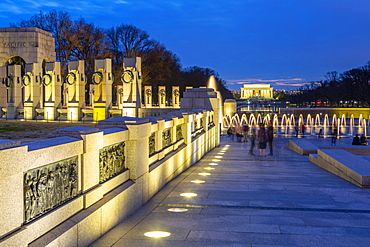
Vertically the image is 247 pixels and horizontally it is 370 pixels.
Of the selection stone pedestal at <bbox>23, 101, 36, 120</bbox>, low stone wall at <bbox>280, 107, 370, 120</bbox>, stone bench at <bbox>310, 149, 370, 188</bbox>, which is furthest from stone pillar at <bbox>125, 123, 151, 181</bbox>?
low stone wall at <bbox>280, 107, 370, 120</bbox>

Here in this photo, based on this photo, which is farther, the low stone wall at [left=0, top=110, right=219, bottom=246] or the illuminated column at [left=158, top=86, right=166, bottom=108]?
the illuminated column at [left=158, top=86, right=166, bottom=108]

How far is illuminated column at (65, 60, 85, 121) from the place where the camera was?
37281 mm

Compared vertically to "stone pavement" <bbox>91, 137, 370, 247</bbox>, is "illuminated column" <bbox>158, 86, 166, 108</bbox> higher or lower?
higher

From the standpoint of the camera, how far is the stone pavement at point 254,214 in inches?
240

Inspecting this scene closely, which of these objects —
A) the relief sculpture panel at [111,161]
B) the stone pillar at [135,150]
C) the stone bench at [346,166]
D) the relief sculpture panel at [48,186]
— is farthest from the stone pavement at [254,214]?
the relief sculpture panel at [48,186]

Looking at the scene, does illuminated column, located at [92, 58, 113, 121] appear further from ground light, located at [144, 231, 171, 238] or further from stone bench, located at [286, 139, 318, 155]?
ground light, located at [144, 231, 171, 238]

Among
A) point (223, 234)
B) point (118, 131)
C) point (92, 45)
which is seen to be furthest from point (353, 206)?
point (92, 45)

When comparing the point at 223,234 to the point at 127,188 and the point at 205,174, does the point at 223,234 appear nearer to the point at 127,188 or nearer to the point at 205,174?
the point at 127,188

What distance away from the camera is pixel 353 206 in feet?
27.7

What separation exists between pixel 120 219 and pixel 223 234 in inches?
67.0

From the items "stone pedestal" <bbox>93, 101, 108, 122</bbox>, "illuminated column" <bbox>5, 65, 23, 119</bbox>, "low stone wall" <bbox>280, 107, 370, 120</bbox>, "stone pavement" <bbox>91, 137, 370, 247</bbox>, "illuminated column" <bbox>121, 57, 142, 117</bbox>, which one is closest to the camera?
"stone pavement" <bbox>91, 137, 370, 247</bbox>

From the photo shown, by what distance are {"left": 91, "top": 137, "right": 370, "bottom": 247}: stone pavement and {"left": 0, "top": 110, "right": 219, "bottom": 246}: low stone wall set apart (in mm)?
399

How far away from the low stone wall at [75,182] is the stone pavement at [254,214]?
1.31ft

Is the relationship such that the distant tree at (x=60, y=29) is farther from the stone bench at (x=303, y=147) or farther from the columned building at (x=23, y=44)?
the stone bench at (x=303, y=147)
